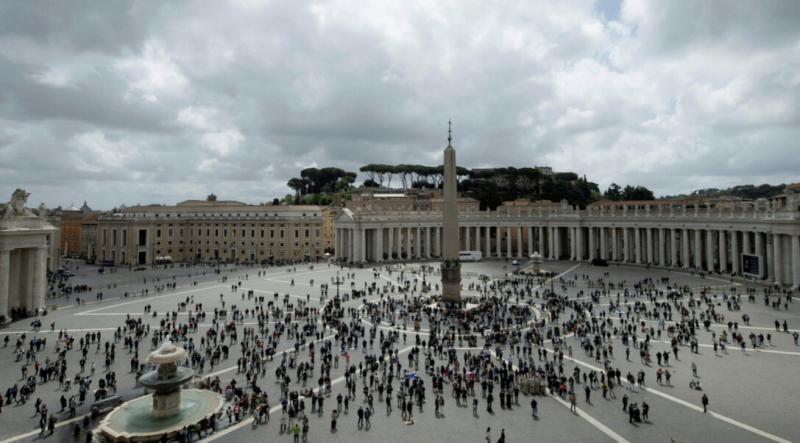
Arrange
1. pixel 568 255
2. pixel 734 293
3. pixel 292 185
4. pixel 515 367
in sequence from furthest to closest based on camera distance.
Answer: pixel 292 185 → pixel 568 255 → pixel 734 293 → pixel 515 367

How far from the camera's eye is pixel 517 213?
222 feet

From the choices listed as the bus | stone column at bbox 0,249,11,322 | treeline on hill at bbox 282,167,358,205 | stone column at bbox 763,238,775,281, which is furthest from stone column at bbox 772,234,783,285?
treeline on hill at bbox 282,167,358,205

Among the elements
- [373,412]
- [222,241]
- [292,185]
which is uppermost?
[292,185]

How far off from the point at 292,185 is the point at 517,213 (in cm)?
6022

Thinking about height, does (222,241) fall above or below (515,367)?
above

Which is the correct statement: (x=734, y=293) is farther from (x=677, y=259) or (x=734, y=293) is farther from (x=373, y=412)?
(x=373, y=412)

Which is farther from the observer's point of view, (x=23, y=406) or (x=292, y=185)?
(x=292, y=185)

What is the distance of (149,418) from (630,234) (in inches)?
2349

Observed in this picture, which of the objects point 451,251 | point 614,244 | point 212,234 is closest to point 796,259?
point 614,244

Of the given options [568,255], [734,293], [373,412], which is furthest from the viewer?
[568,255]

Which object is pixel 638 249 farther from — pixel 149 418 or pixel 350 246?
pixel 149 418

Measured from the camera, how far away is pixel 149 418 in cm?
1514

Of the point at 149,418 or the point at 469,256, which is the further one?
the point at 469,256

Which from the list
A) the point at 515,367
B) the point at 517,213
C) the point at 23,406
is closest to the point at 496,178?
the point at 517,213
